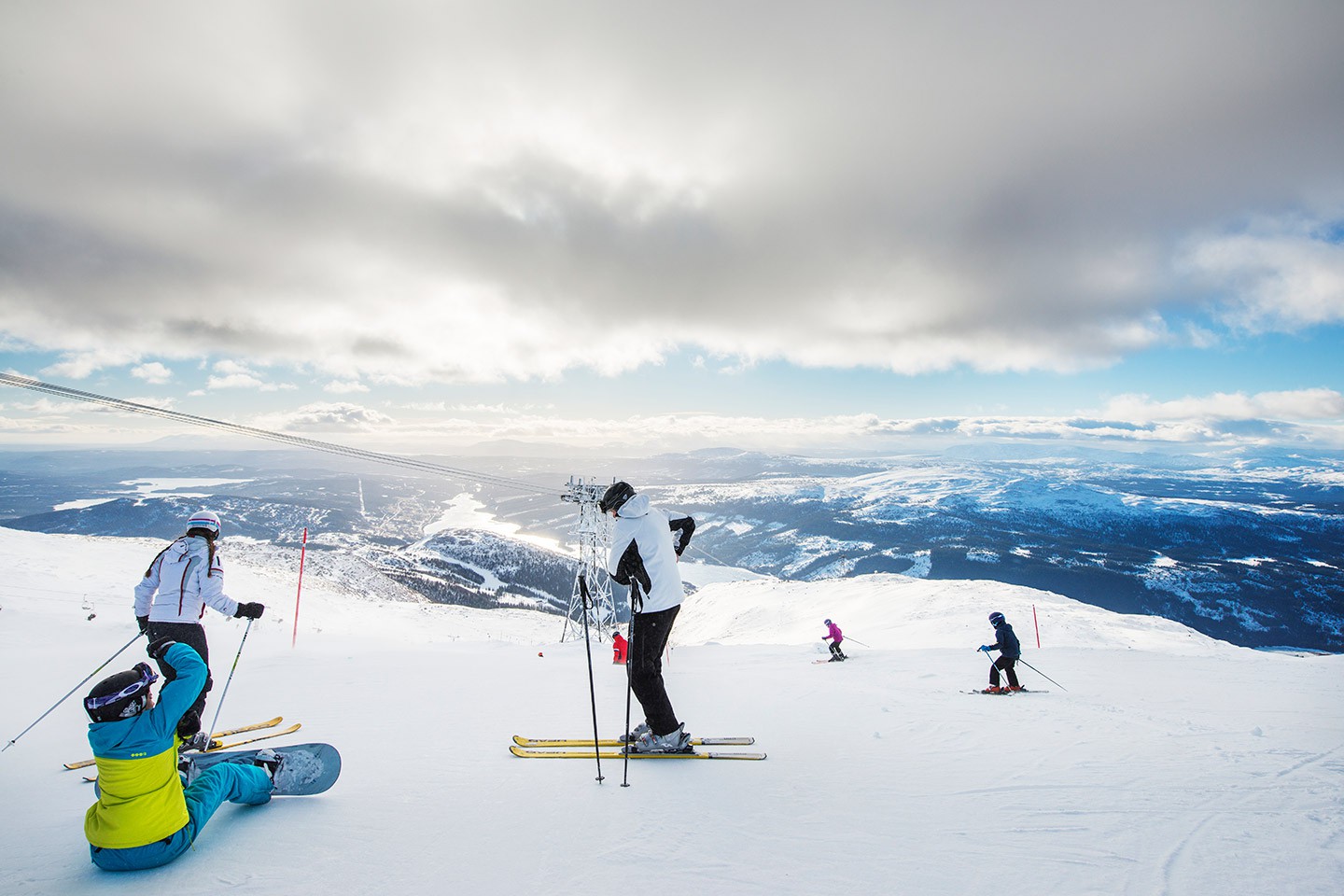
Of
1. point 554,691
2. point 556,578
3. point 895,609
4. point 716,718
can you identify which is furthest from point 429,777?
point 556,578

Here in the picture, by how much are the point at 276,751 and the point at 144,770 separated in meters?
0.98

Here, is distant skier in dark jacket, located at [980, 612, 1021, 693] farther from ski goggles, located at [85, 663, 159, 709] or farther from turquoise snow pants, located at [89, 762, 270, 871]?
ski goggles, located at [85, 663, 159, 709]

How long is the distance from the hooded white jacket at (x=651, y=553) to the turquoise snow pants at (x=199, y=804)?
3.11 metres

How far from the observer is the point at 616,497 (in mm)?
5797

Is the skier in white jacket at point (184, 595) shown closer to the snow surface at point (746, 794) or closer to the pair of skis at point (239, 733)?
the pair of skis at point (239, 733)

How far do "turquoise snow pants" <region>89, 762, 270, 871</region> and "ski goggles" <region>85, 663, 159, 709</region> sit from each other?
76 cm

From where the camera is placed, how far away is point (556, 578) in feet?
466

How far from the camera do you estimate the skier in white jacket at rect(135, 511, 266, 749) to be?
6.14m

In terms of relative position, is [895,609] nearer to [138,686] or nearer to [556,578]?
[138,686]

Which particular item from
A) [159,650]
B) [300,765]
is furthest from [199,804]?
[159,650]

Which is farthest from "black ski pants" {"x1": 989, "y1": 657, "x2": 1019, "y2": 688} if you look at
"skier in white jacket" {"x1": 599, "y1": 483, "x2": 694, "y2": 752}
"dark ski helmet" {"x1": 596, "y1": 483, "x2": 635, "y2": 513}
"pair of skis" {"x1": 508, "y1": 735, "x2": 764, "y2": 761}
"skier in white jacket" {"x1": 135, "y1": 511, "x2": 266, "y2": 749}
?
"skier in white jacket" {"x1": 135, "y1": 511, "x2": 266, "y2": 749}

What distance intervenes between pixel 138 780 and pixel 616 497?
3.87m

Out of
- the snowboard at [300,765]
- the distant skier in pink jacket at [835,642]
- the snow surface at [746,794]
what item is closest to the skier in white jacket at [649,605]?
the snow surface at [746,794]

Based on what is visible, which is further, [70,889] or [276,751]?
[276,751]
